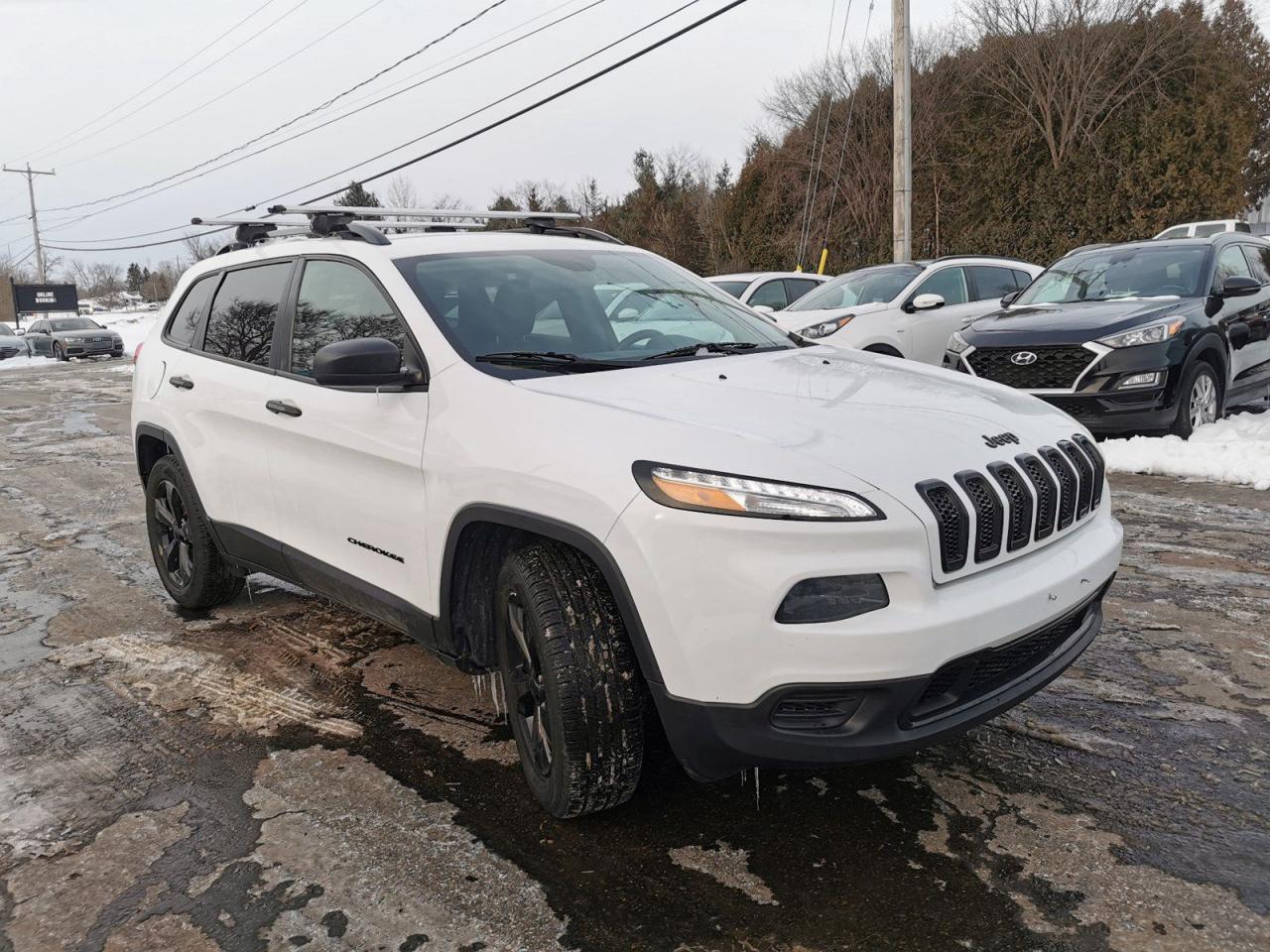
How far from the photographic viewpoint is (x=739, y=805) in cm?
287

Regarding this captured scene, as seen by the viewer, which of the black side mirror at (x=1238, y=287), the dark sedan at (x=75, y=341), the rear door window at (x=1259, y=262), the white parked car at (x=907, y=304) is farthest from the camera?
the dark sedan at (x=75, y=341)

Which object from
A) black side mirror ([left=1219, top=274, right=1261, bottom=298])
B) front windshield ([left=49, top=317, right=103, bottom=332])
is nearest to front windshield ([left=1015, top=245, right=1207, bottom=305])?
black side mirror ([left=1219, top=274, right=1261, bottom=298])

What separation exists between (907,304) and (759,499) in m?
8.03

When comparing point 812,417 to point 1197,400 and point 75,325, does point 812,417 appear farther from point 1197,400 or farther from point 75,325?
point 75,325

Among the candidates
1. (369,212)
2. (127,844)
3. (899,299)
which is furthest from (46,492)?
(899,299)

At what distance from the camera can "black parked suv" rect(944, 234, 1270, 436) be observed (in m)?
7.23

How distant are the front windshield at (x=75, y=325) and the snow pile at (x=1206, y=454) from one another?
33.4 metres

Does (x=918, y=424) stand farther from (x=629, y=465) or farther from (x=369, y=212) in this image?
(x=369, y=212)

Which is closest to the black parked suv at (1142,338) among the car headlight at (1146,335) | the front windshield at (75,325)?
the car headlight at (1146,335)

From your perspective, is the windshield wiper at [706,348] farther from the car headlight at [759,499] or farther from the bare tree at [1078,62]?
the bare tree at [1078,62]

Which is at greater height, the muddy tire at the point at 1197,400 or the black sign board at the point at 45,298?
the black sign board at the point at 45,298

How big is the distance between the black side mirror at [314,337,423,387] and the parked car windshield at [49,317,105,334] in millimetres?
34411

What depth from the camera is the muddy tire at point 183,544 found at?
4570 millimetres

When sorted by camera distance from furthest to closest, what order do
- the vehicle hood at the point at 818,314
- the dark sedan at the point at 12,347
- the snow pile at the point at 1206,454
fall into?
the dark sedan at the point at 12,347, the vehicle hood at the point at 818,314, the snow pile at the point at 1206,454
